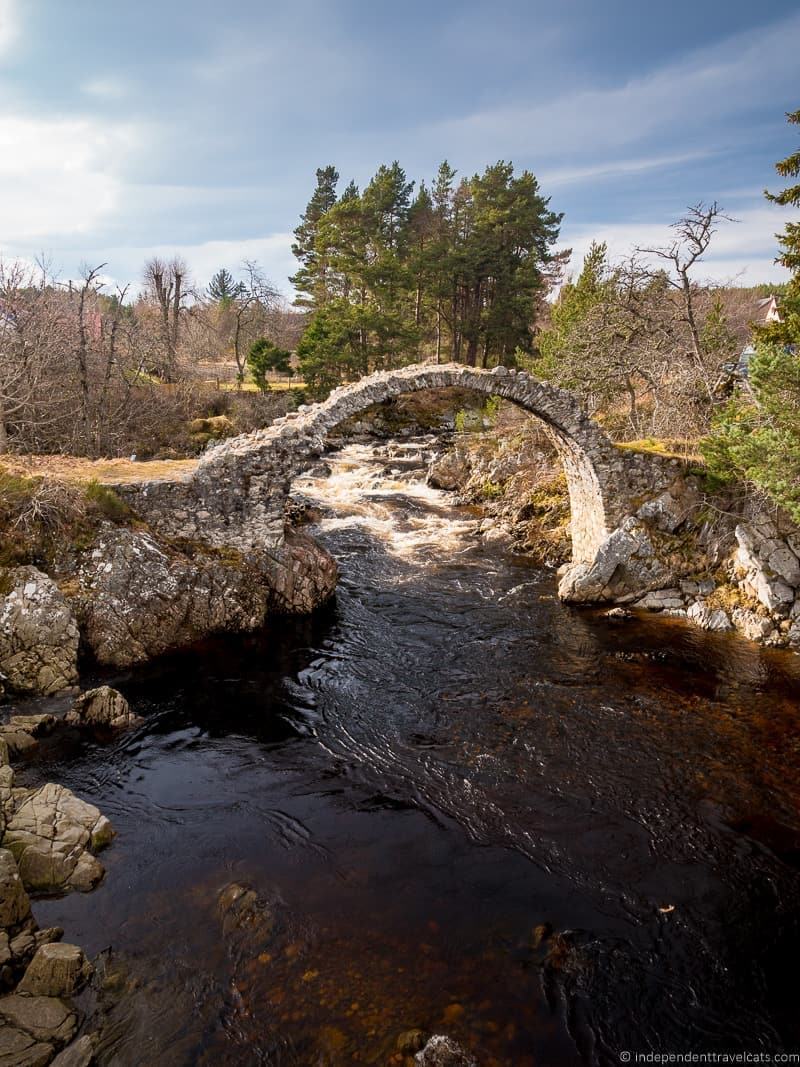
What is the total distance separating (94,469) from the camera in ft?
48.5

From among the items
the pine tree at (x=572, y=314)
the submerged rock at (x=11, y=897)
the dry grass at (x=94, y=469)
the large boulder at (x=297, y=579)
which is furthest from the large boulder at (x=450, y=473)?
the submerged rock at (x=11, y=897)

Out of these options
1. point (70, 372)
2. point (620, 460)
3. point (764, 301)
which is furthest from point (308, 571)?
point (764, 301)

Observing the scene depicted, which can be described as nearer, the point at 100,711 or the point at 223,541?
the point at 100,711

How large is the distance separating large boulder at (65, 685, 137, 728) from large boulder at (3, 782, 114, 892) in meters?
1.86

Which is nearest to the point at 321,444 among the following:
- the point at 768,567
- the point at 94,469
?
the point at 94,469

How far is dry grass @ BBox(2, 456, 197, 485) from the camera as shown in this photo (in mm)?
13461

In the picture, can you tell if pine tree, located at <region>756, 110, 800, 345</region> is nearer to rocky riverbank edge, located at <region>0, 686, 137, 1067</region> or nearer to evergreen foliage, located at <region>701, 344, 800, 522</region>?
evergreen foliage, located at <region>701, 344, 800, 522</region>

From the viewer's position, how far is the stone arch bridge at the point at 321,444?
13.6 metres

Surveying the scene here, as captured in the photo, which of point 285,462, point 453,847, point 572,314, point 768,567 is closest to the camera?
point 453,847

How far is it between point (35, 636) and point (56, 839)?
15.5 feet

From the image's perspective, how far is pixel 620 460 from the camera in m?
14.9

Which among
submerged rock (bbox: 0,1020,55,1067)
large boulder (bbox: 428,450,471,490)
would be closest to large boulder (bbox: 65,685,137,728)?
submerged rock (bbox: 0,1020,55,1067)

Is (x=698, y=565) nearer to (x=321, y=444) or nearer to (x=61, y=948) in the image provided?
(x=321, y=444)

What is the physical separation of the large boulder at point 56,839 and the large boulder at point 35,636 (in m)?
3.15
